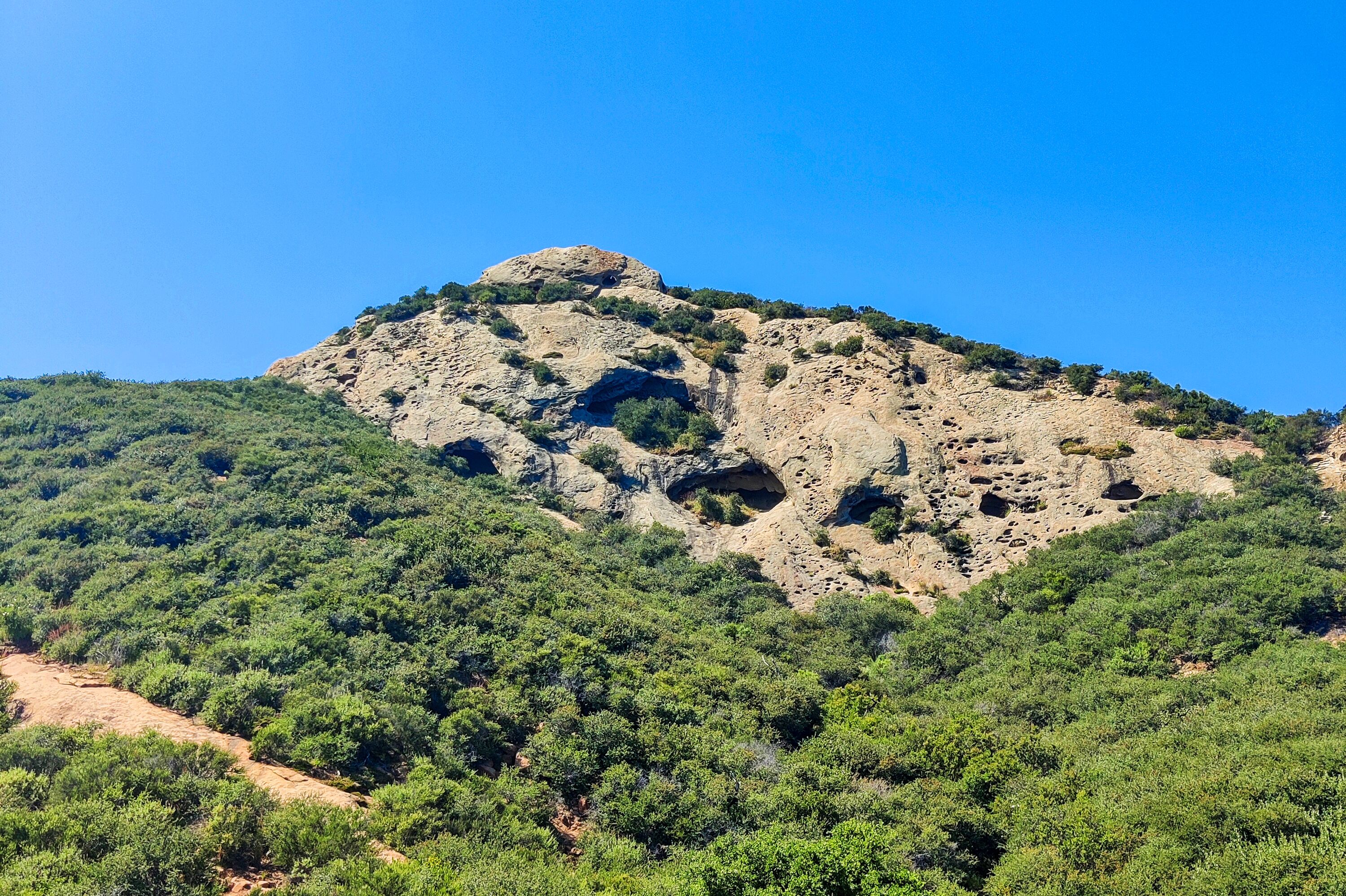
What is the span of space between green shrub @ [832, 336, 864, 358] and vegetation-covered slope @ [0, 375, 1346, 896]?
→ 50.8 feet

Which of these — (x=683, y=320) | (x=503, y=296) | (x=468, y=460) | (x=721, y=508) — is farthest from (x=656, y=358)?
(x=503, y=296)

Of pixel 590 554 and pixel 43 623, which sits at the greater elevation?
pixel 590 554

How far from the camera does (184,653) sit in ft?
67.3

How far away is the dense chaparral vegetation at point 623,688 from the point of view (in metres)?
13.1

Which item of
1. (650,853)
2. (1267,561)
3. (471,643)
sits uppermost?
(1267,561)

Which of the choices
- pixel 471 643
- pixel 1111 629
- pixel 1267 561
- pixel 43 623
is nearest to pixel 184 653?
pixel 43 623

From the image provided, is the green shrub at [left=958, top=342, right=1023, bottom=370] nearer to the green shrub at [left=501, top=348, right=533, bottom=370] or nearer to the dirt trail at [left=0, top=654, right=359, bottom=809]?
the green shrub at [left=501, top=348, right=533, bottom=370]

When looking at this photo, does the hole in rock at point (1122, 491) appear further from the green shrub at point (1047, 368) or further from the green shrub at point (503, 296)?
the green shrub at point (503, 296)

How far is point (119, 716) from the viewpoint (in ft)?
57.0

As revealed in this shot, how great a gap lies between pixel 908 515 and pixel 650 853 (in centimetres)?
2495

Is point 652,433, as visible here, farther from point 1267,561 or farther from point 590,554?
point 1267,561

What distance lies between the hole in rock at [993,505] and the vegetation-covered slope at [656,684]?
5239mm

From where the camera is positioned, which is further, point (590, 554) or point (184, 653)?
point (590, 554)

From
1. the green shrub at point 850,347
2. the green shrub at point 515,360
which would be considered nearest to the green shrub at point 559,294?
the green shrub at point 515,360
